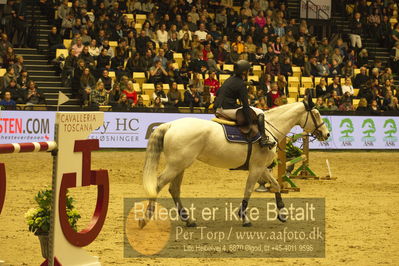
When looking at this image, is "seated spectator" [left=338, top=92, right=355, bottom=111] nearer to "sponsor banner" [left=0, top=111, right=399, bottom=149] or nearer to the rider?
"sponsor banner" [left=0, top=111, right=399, bottom=149]

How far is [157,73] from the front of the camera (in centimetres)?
2603

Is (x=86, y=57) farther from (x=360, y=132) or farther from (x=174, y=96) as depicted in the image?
(x=360, y=132)

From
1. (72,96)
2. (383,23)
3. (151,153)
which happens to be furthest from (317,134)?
(383,23)

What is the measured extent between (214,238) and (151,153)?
1.61 m

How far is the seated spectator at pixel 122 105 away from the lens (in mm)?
22872

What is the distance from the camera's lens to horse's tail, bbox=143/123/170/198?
422 inches

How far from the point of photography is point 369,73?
31.4 m

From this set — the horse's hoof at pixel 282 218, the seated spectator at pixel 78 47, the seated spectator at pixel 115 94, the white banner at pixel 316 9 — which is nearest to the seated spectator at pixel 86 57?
the seated spectator at pixel 78 47

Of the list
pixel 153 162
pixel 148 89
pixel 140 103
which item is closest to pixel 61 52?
pixel 148 89

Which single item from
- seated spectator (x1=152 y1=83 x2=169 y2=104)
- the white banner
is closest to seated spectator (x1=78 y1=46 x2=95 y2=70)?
seated spectator (x1=152 y1=83 x2=169 y2=104)

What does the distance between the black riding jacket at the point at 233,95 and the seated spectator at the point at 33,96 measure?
11.8 meters

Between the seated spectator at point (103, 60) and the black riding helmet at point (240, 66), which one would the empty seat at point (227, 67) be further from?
the black riding helmet at point (240, 66)

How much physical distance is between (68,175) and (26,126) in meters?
14.5

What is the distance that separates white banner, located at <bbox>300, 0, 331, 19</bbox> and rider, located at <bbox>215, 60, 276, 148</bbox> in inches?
908
